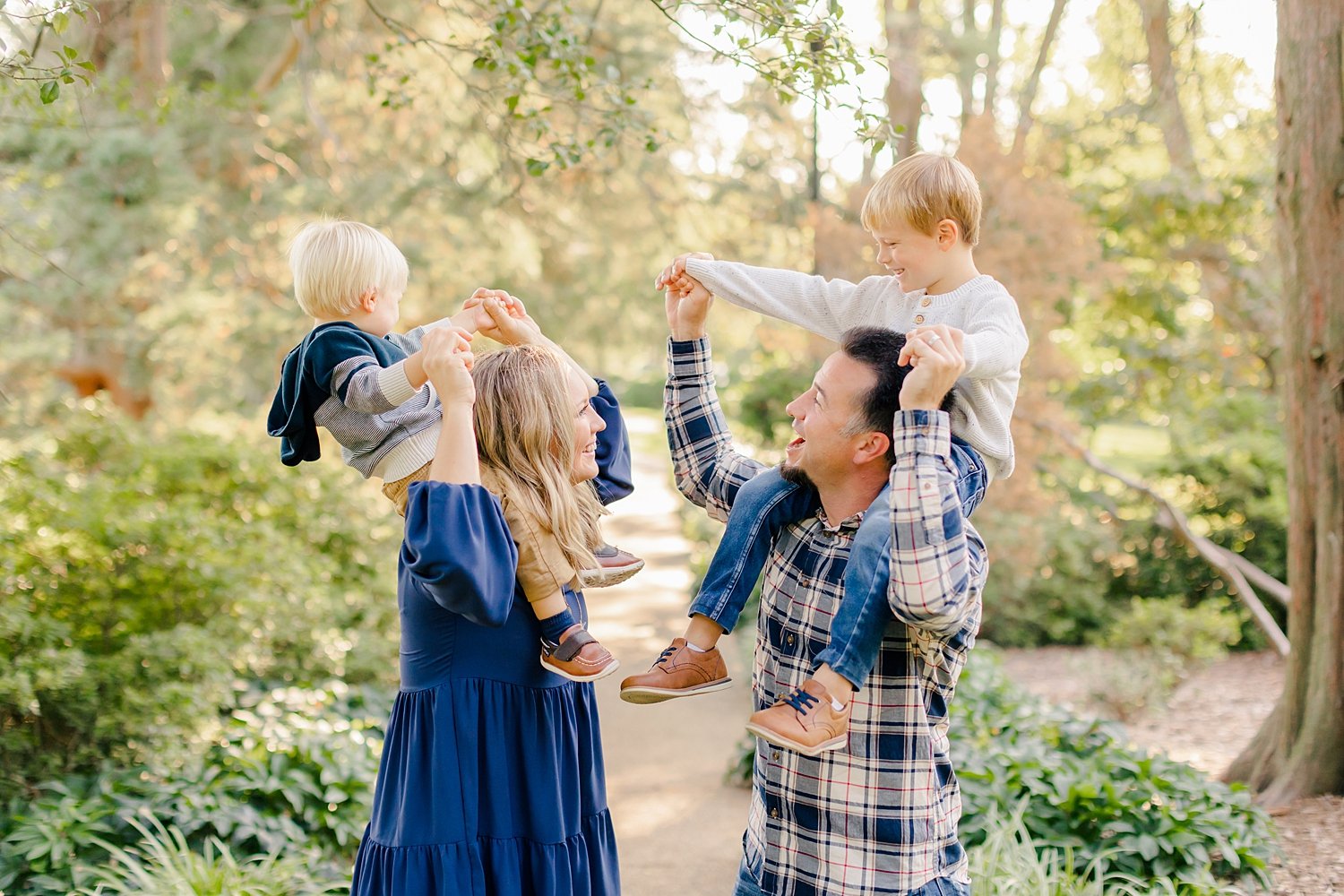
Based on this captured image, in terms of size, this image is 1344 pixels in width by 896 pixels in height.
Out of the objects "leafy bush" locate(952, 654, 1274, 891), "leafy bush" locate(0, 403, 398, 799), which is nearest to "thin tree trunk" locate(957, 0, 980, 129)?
"leafy bush" locate(0, 403, 398, 799)

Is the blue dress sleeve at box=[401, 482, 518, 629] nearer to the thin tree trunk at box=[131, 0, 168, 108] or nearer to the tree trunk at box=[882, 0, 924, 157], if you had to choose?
the tree trunk at box=[882, 0, 924, 157]

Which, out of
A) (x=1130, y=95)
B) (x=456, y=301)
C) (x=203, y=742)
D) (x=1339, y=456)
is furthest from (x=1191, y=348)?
(x=203, y=742)

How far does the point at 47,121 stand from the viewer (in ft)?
14.3

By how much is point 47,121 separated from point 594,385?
334cm

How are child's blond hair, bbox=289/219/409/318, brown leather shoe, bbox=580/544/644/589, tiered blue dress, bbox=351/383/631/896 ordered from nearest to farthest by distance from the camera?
tiered blue dress, bbox=351/383/631/896
brown leather shoe, bbox=580/544/644/589
child's blond hair, bbox=289/219/409/318

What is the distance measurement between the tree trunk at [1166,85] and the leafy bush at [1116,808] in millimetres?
6097

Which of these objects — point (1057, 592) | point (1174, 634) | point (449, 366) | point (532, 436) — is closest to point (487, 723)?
point (532, 436)

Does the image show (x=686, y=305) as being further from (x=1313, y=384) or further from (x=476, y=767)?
(x=1313, y=384)

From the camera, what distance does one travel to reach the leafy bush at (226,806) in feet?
11.5

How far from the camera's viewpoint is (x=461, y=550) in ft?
5.64

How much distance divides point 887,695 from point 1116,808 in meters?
2.35

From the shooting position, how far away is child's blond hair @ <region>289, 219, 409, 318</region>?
2.32 metres

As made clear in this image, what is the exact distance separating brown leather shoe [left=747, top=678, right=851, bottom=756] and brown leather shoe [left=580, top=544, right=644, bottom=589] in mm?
477

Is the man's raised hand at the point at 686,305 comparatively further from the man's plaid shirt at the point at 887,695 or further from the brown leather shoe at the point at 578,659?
the brown leather shoe at the point at 578,659
